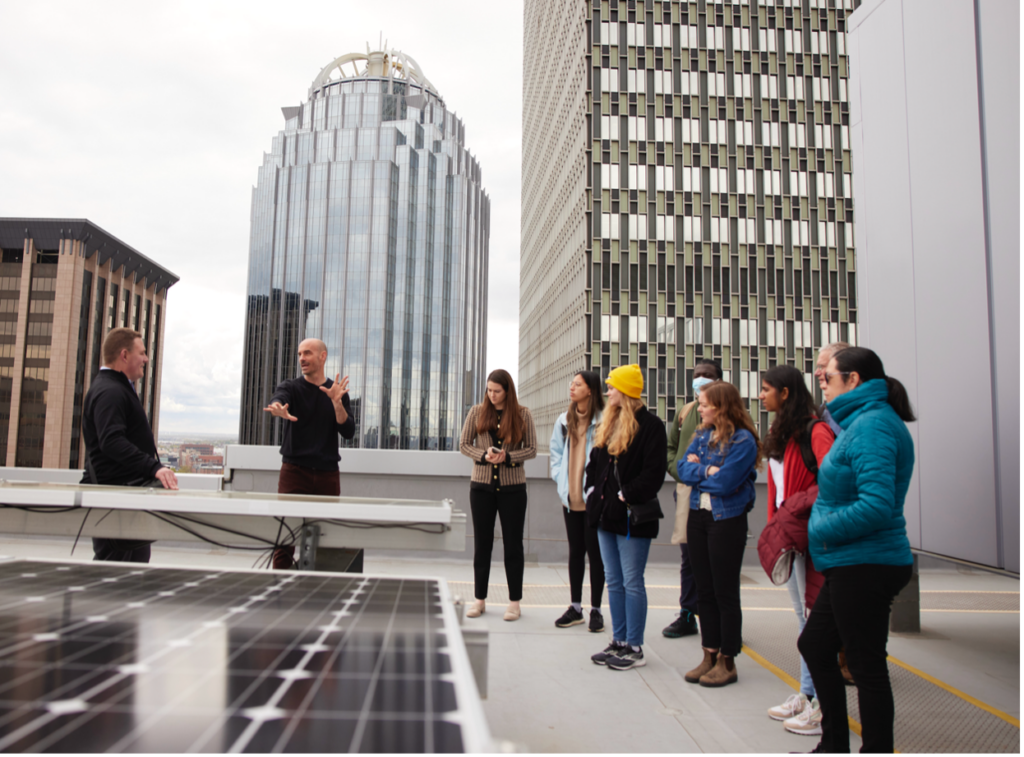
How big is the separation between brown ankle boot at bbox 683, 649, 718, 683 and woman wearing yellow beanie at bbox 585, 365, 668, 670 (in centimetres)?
30

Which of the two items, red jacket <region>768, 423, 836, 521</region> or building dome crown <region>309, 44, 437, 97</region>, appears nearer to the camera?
red jacket <region>768, 423, 836, 521</region>

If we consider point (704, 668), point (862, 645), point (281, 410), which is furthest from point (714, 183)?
point (862, 645)

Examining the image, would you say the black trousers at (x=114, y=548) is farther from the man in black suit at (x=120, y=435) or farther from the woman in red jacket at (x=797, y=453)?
the woman in red jacket at (x=797, y=453)

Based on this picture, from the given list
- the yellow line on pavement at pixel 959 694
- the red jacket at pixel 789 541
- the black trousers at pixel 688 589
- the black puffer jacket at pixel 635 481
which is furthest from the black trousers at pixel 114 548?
the yellow line on pavement at pixel 959 694

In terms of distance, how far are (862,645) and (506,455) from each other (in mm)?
2790

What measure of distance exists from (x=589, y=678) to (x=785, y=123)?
63305 millimetres

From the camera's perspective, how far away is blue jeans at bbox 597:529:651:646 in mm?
3746

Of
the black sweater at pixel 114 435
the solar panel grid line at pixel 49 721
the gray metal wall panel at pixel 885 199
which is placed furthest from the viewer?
the gray metal wall panel at pixel 885 199

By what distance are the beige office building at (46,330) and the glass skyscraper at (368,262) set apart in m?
21.7

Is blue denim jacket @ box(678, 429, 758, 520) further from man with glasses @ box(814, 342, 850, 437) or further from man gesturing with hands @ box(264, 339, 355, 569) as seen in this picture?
man gesturing with hands @ box(264, 339, 355, 569)

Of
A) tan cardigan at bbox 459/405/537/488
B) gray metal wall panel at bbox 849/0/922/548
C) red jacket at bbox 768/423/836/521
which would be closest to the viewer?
red jacket at bbox 768/423/836/521

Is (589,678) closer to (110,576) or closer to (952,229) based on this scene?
(110,576)

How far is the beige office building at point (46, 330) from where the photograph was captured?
86.6 metres

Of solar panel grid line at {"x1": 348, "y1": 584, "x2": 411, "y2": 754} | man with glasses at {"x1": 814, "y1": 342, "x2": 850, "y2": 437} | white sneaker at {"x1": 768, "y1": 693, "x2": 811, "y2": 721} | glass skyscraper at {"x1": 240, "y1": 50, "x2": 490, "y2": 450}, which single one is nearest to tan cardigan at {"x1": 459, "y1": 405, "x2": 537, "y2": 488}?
man with glasses at {"x1": 814, "y1": 342, "x2": 850, "y2": 437}
